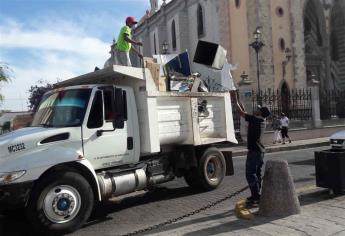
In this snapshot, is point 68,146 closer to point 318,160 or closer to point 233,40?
point 318,160

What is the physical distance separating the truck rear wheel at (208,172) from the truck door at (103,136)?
86.4 inches

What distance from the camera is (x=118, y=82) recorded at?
30.8 ft

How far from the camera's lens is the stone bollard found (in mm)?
7477

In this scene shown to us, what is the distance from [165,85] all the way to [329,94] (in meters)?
23.7

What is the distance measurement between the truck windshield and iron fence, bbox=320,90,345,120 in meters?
24.0

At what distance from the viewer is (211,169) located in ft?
35.5

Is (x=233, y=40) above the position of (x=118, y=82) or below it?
above

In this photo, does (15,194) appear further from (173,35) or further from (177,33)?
(173,35)

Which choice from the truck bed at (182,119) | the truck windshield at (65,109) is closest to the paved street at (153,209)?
the truck bed at (182,119)

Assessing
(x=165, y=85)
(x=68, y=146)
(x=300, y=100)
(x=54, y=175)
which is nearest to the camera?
(x=54, y=175)

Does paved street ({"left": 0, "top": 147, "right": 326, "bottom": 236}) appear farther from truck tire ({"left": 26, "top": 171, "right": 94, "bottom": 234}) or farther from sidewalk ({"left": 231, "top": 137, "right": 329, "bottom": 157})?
sidewalk ({"left": 231, "top": 137, "right": 329, "bottom": 157})

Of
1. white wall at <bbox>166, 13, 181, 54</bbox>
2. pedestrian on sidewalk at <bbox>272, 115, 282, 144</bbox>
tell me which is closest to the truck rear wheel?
pedestrian on sidewalk at <bbox>272, 115, 282, 144</bbox>

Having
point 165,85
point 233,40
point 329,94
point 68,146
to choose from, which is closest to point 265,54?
point 233,40

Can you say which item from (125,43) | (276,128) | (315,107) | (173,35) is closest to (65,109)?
(125,43)
